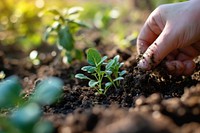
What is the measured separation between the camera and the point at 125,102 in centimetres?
167

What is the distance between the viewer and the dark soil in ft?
3.32

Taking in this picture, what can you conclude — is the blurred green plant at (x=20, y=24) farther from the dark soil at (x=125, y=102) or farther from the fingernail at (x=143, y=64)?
the fingernail at (x=143, y=64)

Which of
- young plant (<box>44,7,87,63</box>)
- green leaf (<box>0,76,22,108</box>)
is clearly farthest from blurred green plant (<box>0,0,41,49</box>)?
green leaf (<box>0,76,22,108</box>)

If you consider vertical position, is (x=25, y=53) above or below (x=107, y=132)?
above

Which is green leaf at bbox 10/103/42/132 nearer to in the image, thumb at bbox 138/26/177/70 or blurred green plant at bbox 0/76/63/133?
blurred green plant at bbox 0/76/63/133

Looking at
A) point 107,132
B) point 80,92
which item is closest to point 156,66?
point 80,92

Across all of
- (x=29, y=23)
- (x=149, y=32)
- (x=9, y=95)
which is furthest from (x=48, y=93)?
(x=29, y=23)

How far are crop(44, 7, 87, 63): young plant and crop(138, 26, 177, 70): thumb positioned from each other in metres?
0.77

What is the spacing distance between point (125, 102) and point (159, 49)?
0.32m

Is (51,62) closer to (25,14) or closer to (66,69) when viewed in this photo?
(66,69)

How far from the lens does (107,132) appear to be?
3.16ft

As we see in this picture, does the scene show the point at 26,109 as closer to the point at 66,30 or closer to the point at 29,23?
the point at 66,30

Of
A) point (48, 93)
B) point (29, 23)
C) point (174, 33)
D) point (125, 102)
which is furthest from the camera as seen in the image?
point (29, 23)

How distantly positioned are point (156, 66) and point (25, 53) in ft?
6.72
